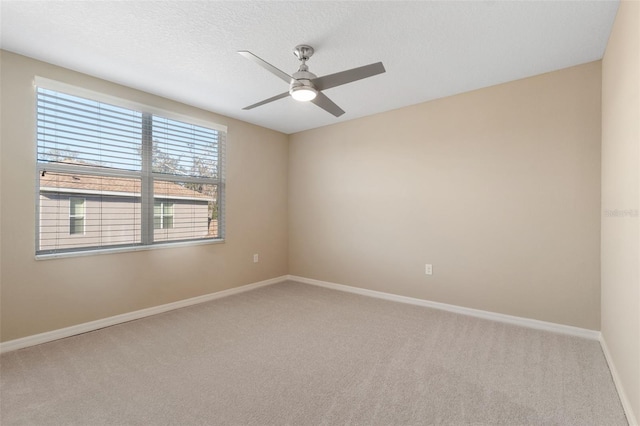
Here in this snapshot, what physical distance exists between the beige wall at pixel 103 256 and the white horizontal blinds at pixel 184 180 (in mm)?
182

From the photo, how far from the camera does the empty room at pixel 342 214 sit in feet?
5.85

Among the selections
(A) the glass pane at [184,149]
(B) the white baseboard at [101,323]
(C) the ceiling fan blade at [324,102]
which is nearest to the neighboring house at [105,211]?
(A) the glass pane at [184,149]

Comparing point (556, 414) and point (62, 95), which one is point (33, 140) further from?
point (556, 414)

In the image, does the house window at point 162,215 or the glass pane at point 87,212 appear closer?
the glass pane at point 87,212

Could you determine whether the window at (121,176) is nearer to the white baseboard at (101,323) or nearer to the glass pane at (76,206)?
the glass pane at (76,206)

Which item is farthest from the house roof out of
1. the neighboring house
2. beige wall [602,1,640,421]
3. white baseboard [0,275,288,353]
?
beige wall [602,1,640,421]

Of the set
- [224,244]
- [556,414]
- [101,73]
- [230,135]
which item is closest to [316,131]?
[230,135]

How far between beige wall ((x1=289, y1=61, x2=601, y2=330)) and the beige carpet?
0.46 m

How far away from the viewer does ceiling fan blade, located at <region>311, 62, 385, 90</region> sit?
1849mm

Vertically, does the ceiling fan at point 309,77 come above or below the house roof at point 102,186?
above

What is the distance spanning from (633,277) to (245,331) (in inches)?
109

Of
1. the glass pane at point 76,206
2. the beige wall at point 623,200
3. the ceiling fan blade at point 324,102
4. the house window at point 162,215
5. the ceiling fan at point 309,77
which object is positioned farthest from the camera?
the house window at point 162,215

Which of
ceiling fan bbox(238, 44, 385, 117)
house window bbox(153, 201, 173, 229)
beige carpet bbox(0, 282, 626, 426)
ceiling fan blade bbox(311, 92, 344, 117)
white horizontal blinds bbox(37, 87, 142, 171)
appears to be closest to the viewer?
beige carpet bbox(0, 282, 626, 426)

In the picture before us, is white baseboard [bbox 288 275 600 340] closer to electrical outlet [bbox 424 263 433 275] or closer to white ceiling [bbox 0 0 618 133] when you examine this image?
electrical outlet [bbox 424 263 433 275]
